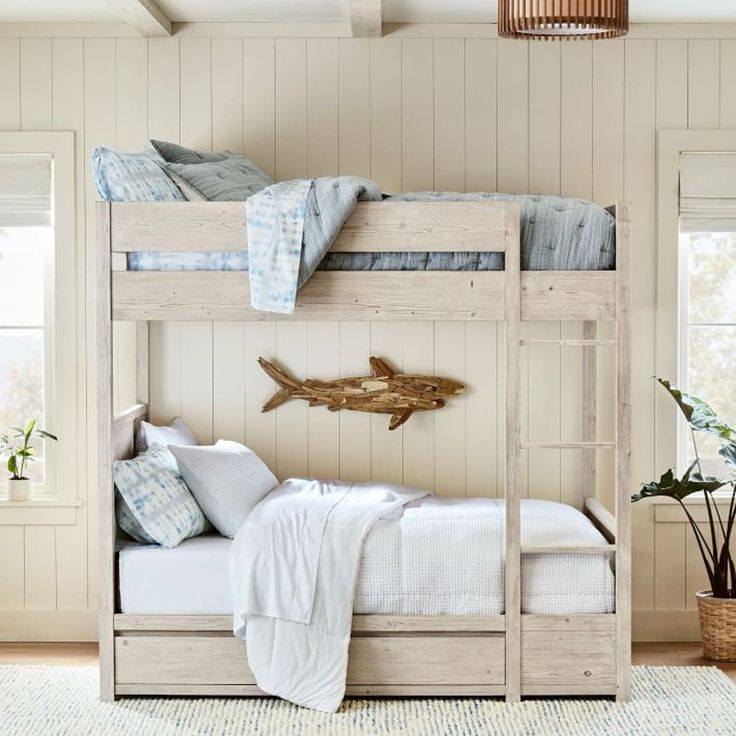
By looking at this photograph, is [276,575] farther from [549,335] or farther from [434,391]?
[549,335]

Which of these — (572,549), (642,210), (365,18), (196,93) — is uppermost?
(365,18)

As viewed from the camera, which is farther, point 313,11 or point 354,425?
point 354,425

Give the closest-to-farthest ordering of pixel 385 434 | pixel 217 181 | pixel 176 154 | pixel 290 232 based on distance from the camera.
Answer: pixel 290 232
pixel 217 181
pixel 176 154
pixel 385 434

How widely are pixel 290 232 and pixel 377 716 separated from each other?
154cm

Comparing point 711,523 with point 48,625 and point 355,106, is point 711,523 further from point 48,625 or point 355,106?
point 48,625

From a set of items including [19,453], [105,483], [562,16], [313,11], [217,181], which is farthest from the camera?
[19,453]

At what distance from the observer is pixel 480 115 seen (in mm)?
4184

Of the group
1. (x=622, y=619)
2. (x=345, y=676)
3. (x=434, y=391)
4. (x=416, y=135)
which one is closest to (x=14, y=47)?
(x=416, y=135)

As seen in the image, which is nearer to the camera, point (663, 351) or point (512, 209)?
point (512, 209)

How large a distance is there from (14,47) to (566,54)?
2202 millimetres

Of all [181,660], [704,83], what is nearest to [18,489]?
[181,660]

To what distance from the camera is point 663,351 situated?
421 cm

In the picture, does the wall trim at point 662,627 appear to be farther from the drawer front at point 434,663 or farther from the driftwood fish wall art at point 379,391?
the driftwood fish wall art at point 379,391

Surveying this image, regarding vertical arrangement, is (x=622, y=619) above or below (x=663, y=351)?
below
